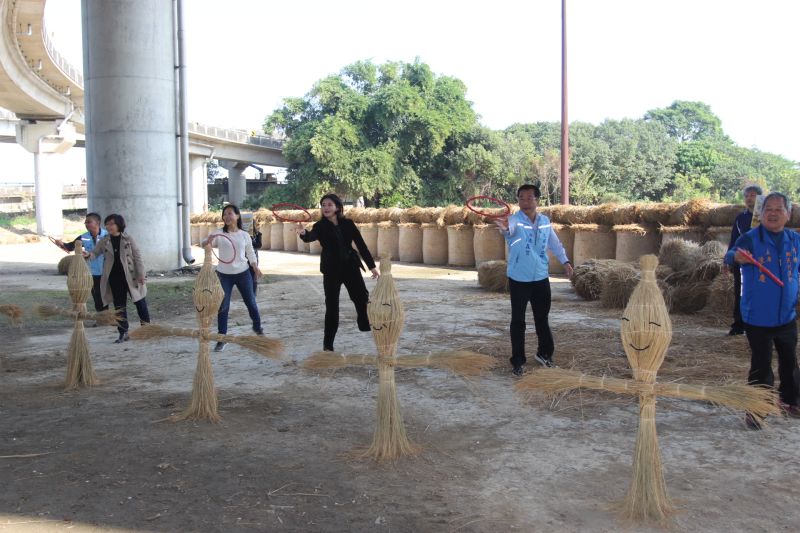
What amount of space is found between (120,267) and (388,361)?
16.9ft

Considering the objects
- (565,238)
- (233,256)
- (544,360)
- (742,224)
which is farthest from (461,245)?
(544,360)

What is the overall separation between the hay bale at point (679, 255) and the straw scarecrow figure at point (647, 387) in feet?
24.1

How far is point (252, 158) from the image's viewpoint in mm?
51156

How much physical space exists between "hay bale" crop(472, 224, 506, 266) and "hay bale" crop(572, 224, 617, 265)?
2.81 meters

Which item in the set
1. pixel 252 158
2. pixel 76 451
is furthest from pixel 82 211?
pixel 76 451

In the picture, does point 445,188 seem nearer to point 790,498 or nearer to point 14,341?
point 14,341

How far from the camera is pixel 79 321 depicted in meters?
6.32

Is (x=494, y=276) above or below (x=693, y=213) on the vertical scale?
below

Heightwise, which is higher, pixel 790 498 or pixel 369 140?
pixel 369 140

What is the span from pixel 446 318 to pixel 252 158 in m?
43.5

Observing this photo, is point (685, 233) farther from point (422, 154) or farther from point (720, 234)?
point (422, 154)

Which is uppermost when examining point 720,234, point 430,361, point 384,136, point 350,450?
point 384,136

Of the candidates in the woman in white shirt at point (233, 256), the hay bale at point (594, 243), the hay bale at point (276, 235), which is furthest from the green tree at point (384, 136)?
the woman in white shirt at point (233, 256)

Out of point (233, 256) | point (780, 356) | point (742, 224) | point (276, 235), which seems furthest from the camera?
point (276, 235)
